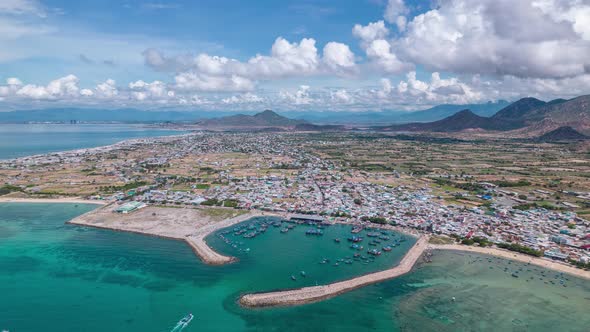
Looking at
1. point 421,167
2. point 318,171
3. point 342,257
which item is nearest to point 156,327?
point 342,257

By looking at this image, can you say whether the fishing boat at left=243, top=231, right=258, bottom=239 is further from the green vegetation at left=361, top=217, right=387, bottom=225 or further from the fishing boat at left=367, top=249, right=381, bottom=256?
the green vegetation at left=361, top=217, right=387, bottom=225

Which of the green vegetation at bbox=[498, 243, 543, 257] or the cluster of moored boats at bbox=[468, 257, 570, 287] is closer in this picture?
the cluster of moored boats at bbox=[468, 257, 570, 287]

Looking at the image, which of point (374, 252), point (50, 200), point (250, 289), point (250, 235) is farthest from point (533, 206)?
point (50, 200)

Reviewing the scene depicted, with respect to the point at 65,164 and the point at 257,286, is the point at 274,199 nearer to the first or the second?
the point at 257,286

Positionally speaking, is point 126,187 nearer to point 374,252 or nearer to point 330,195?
point 330,195

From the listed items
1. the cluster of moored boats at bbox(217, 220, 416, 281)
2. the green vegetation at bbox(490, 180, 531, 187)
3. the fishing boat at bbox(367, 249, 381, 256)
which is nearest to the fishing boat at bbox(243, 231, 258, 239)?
the cluster of moored boats at bbox(217, 220, 416, 281)

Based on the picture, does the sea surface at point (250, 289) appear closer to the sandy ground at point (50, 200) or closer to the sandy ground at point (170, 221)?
the sandy ground at point (170, 221)
